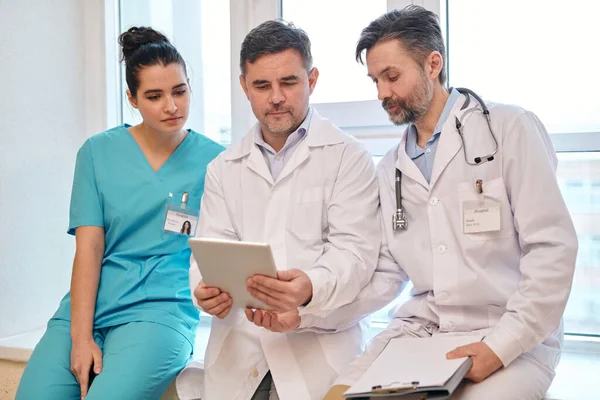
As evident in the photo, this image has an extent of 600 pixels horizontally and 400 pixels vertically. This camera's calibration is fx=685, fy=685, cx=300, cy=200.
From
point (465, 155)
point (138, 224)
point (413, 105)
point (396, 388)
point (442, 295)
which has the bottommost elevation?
point (396, 388)

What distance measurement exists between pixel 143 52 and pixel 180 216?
559mm

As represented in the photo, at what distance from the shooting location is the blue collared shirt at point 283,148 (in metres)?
2.07

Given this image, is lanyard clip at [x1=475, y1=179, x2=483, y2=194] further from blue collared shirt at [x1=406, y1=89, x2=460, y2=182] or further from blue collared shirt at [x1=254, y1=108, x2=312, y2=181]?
blue collared shirt at [x1=254, y1=108, x2=312, y2=181]

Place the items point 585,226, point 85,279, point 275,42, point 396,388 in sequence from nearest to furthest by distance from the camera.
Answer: point 396,388 < point 275,42 < point 85,279 < point 585,226

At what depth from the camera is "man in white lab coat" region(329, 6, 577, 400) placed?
1.66 m

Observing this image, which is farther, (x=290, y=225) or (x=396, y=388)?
(x=290, y=225)

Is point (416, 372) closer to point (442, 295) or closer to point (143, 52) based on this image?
point (442, 295)

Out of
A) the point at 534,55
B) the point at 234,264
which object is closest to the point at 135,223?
the point at 234,264

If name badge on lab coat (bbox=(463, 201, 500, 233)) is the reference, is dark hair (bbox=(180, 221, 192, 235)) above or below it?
below

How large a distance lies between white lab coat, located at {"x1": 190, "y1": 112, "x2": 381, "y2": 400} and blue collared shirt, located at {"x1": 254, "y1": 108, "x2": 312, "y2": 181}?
1.0 inches

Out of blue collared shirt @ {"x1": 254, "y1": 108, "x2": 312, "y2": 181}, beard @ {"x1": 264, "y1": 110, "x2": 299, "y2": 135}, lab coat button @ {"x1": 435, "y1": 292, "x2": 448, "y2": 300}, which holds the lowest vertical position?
lab coat button @ {"x1": 435, "y1": 292, "x2": 448, "y2": 300}

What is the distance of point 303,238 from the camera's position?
6.45 feet

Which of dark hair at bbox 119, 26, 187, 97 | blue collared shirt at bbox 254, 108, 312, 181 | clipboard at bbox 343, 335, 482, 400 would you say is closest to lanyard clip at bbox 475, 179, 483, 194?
clipboard at bbox 343, 335, 482, 400

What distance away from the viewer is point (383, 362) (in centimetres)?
168
